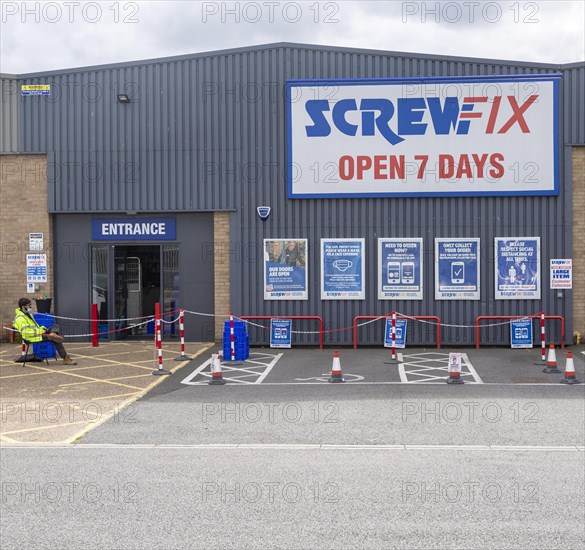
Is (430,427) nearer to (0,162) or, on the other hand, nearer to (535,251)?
(535,251)

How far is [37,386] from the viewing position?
13539 mm

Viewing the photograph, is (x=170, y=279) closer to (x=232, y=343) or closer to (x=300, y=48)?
(x=232, y=343)

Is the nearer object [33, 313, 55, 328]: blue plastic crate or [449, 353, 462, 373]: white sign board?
[449, 353, 462, 373]: white sign board

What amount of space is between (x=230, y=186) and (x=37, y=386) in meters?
8.33

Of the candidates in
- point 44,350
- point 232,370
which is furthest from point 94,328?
point 232,370

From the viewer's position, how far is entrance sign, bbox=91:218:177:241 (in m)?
20.4

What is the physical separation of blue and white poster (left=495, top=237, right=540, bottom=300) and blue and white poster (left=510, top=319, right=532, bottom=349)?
75 cm

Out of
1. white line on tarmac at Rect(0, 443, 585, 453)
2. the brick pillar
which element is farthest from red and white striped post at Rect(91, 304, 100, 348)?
white line on tarmac at Rect(0, 443, 585, 453)

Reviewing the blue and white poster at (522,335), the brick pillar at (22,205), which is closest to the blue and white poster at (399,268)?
the blue and white poster at (522,335)

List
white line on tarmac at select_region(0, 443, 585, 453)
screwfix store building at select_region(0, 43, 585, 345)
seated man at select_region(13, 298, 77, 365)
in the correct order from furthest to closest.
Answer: screwfix store building at select_region(0, 43, 585, 345), seated man at select_region(13, 298, 77, 365), white line on tarmac at select_region(0, 443, 585, 453)

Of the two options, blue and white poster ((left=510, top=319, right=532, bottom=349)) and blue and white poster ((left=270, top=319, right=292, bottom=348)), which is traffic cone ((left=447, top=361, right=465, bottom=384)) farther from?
blue and white poster ((left=270, top=319, right=292, bottom=348))

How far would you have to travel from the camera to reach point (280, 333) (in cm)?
1939

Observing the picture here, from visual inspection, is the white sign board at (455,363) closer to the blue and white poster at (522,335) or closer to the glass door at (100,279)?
the blue and white poster at (522,335)

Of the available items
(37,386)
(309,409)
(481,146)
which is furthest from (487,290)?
(37,386)
